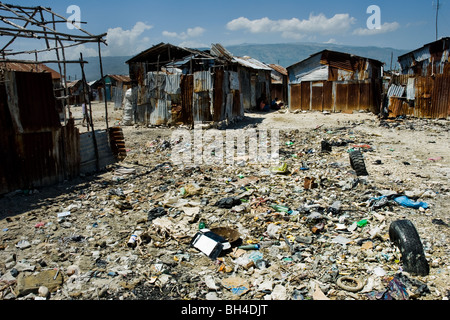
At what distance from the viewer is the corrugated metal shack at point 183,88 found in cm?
1338

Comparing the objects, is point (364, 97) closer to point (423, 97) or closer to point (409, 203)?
point (423, 97)

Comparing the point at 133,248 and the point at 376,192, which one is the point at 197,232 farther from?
the point at 376,192

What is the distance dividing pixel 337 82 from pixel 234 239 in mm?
17306

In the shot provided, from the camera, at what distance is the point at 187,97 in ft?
44.7

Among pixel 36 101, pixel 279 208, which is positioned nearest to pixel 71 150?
pixel 36 101

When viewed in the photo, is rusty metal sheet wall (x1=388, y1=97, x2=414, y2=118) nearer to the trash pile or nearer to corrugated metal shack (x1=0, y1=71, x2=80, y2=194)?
the trash pile

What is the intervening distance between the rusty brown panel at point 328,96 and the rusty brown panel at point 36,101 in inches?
654

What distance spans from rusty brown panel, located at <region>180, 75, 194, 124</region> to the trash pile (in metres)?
7.18

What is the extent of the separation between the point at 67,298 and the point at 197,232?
5.73 feet

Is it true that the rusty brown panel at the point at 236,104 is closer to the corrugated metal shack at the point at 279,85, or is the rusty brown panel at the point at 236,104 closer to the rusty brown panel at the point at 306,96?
the rusty brown panel at the point at 306,96

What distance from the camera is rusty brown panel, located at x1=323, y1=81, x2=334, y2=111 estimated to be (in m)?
19.2
